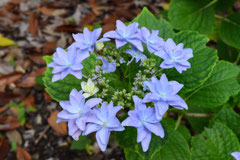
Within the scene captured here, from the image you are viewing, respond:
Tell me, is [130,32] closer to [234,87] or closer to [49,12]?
[234,87]

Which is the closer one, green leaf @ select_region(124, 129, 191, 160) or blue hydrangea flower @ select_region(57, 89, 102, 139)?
blue hydrangea flower @ select_region(57, 89, 102, 139)

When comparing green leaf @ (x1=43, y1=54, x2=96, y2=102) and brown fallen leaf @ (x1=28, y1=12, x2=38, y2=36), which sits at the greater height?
green leaf @ (x1=43, y1=54, x2=96, y2=102)

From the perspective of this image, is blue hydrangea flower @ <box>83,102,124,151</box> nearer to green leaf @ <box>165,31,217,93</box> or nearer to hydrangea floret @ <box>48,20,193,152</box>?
hydrangea floret @ <box>48,20,193,152</box>

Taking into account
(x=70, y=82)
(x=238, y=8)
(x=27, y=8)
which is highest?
(x=70, y=82)

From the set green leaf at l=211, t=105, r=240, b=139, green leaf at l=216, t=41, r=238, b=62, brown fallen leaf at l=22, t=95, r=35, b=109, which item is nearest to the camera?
green leaf at l=211, t=105, r=240, b=139

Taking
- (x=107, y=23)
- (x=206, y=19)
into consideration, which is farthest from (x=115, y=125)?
(x=107, y=23)

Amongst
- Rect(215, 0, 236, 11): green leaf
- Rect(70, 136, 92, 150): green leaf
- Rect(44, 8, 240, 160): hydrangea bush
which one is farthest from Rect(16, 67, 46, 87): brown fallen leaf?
Rect(215, 0, 236, 11): green leaf
